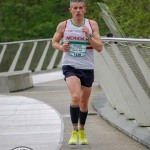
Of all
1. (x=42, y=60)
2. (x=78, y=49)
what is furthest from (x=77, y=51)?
(x=42, y=60)

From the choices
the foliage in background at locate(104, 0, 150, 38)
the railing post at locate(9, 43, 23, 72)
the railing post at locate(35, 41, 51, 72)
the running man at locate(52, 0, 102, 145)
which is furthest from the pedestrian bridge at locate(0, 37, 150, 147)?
the railing post at locate(35, 41, 51, 72)

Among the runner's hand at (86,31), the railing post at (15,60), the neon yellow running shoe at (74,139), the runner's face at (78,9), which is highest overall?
the runner's face at (78,9)

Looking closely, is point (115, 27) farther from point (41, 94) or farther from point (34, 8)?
point (34, 8)

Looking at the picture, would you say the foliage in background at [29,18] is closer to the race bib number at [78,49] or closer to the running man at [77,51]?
the running man at [77,51]

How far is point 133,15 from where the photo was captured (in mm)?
12672

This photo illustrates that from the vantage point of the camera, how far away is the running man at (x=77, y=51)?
8070 millimetres

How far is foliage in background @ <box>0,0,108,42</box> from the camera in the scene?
45.1m

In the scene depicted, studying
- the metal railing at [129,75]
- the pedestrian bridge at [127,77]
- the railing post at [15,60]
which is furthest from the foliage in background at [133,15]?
the railing post at [15,60]

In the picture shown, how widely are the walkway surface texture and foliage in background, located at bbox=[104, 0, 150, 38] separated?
1.55 meters

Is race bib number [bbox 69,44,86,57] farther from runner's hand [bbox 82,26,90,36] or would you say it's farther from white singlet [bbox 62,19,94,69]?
runner's hand [bbox 82,26,90,36]

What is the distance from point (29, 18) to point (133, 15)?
34530 millimetres

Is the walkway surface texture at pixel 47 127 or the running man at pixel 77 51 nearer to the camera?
the running man at pixel 77 51

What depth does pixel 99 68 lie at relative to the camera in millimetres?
11812

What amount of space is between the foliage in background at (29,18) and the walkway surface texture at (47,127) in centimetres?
2993
